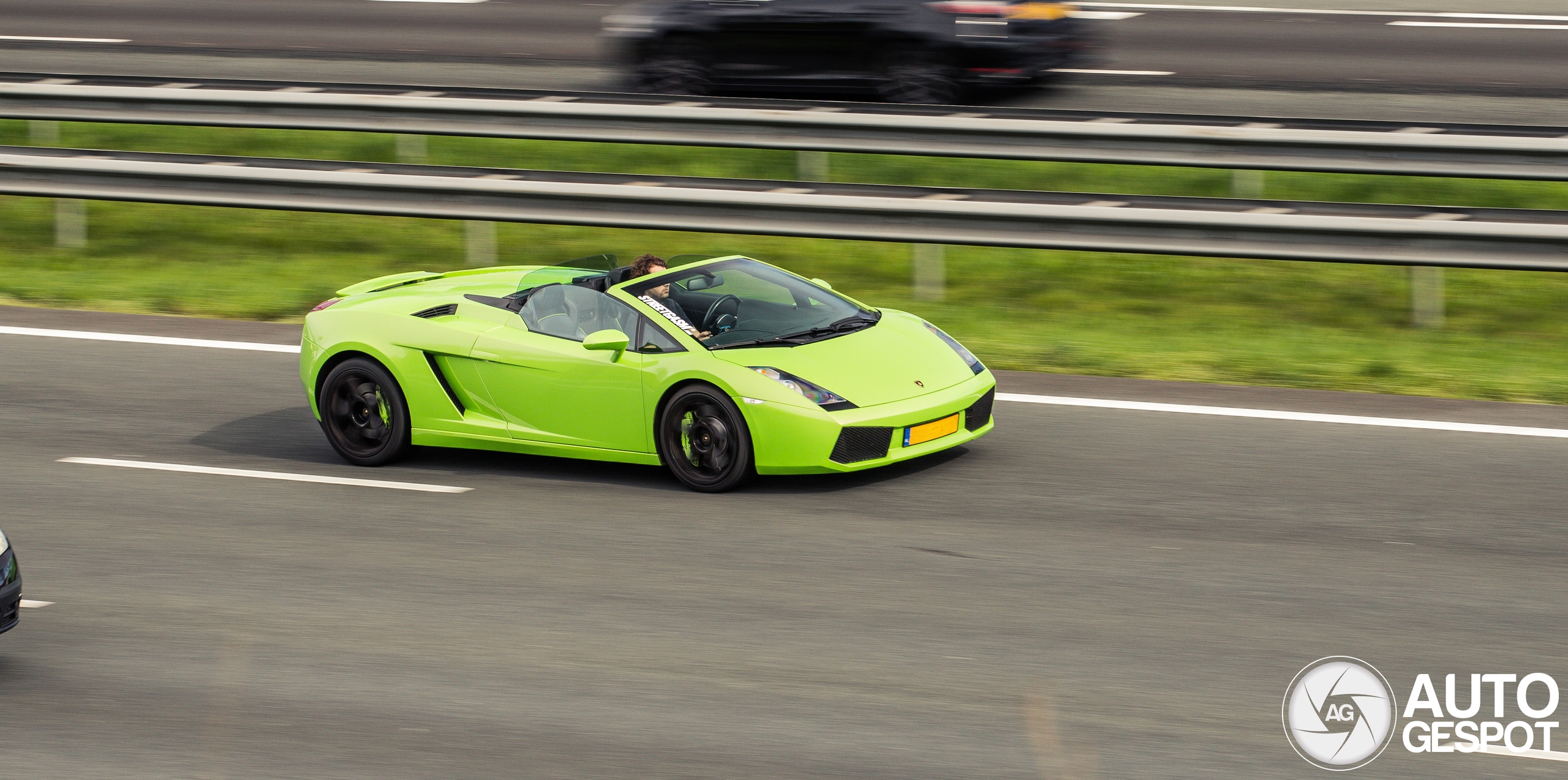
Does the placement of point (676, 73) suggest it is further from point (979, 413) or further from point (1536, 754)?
point (1536, 754)

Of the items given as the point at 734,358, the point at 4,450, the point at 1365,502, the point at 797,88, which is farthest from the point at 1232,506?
the point at 797,88

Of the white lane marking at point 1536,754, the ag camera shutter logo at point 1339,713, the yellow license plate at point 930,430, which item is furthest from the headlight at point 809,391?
the white lane marking at point 1536,754

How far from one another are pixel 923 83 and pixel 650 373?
7.94 metres

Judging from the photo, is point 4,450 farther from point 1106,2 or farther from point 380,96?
point 1106,2

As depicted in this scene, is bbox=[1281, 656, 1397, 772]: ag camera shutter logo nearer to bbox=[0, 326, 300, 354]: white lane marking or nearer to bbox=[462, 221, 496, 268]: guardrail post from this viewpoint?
bbox=[0, 326, 300, 354]: white lane marking

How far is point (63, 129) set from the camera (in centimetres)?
1730

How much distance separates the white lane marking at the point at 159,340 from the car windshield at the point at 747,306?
150 inches

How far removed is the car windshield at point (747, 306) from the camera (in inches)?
349

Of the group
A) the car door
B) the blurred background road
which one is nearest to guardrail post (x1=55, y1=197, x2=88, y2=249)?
the blurred background road

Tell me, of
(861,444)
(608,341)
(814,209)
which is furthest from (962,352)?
(814,209)

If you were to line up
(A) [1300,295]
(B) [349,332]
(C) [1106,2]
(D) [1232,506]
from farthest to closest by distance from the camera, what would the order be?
(C) [1106,2] < (A) [1300,295] < (B) [349,332] < (D) [1232,506]

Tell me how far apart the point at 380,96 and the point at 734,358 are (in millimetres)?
7091

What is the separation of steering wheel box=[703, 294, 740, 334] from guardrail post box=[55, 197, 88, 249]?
8.32 metres

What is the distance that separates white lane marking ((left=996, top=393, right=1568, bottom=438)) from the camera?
373 inches
